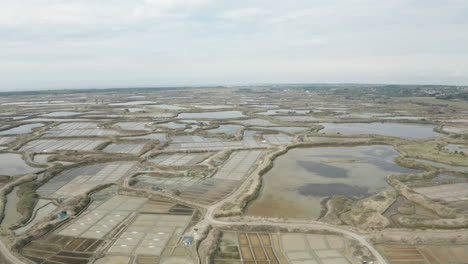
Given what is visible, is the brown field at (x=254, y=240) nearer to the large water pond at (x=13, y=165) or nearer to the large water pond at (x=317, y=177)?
the large water pond at (x=317, y=177)

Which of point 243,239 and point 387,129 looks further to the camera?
point 387,129

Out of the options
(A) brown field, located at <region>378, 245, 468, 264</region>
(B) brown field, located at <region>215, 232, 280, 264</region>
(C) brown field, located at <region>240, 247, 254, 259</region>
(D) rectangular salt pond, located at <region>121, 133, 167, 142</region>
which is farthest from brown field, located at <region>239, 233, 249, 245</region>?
(D) rectangular salt pond, located at <region>121, 133, 167, 142</region>

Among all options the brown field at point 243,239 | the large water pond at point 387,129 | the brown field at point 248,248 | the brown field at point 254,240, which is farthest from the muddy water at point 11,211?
the large water pond at point 387,129

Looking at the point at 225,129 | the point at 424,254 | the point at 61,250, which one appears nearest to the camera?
the point at 424,254

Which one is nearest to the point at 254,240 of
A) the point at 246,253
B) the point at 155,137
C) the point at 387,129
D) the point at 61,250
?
the point at 246,253

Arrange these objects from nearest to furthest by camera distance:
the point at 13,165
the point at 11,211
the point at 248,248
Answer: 1. the point at 248,248
2. the point at 11,211
3. the point at 13,165

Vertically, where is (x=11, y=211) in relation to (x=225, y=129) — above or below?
below

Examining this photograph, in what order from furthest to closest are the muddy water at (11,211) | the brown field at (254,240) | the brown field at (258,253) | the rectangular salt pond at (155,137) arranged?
the rectangular salt pond at (155,137) → the muddy water at (11,211) → the brown field at (254,240) → the brown field at (258,253)

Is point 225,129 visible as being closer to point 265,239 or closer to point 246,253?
point 265,239
